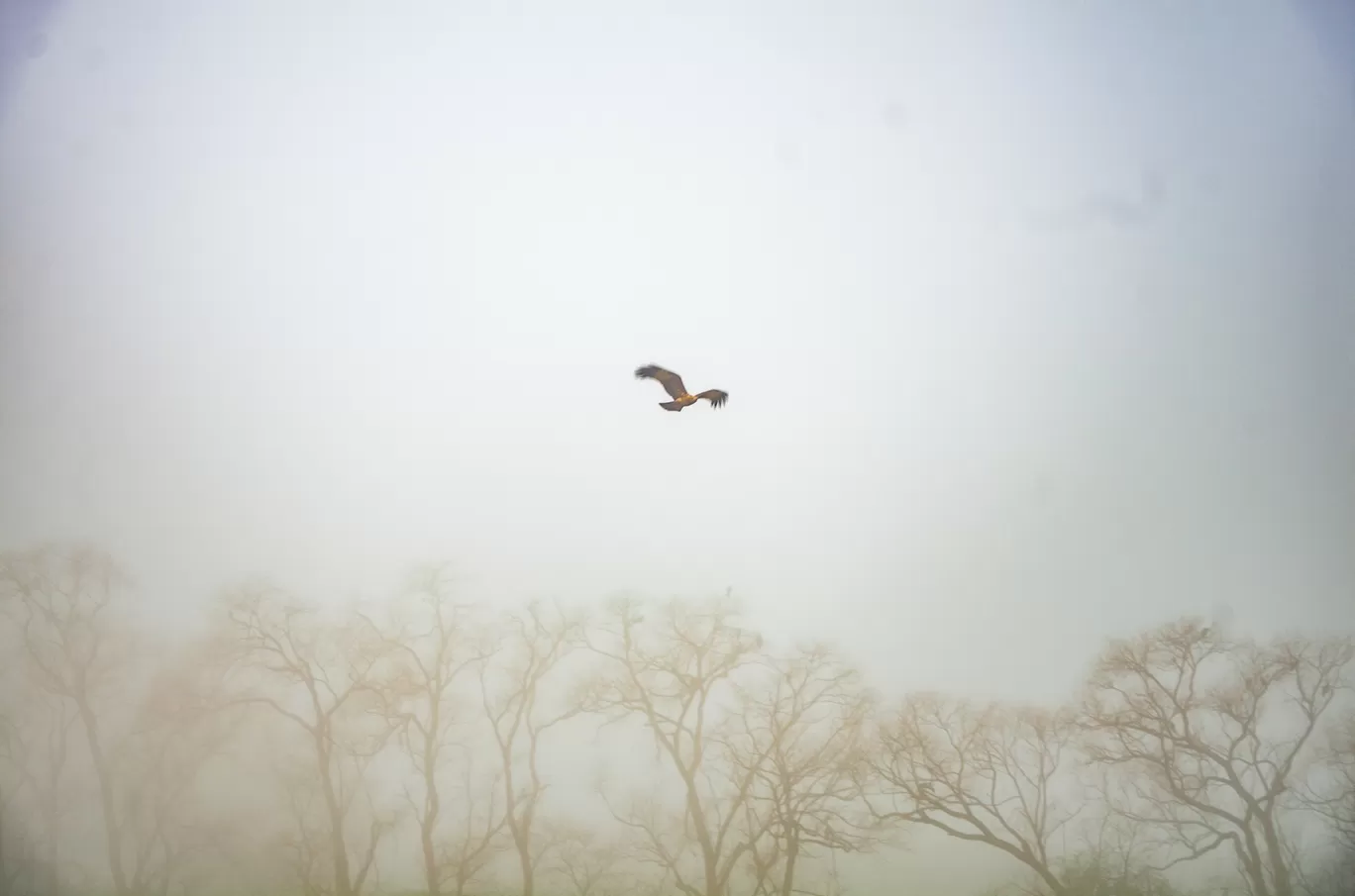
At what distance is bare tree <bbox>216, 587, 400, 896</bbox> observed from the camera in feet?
24.3

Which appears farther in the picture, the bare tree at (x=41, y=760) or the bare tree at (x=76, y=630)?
the bare tree at (x=76, y=630)

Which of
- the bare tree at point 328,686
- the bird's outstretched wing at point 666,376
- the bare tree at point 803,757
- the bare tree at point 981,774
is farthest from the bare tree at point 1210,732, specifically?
the bare tree at point 328,686

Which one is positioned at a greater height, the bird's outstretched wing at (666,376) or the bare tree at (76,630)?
the bird's outstretched wing at (666,376)

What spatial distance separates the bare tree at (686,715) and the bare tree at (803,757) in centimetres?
12

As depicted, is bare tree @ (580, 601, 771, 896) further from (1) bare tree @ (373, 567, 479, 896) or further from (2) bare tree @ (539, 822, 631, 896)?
(1) bare tree @ (373, 567, 479, 896)

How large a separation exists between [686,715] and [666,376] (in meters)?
3.38

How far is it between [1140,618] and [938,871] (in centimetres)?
308

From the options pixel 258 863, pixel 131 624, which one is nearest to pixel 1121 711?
pixel 258 863

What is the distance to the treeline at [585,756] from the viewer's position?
729cm

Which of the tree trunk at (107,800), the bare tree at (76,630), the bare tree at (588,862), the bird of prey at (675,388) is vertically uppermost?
the bird of prey at (675,388)

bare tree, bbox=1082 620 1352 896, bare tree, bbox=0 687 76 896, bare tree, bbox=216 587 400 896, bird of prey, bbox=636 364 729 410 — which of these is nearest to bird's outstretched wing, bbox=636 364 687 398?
bird of prey, bbox=636 364 729 410

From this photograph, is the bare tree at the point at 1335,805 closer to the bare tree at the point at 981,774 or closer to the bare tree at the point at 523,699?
the bare tree at the point at 981,774

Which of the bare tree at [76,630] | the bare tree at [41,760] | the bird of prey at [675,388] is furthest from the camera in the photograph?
the bare tree at [76,630]

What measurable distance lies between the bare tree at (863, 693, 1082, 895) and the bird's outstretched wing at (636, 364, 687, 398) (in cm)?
381
